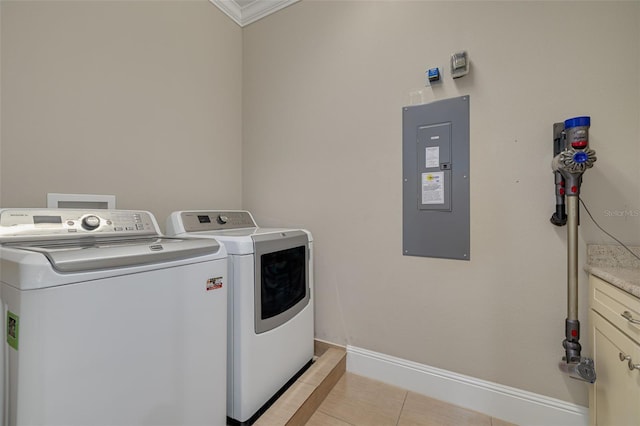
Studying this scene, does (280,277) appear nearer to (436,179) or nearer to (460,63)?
(436,179)

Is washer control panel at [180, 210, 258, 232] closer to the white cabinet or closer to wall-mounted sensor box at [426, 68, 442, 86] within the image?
wall-mounted sensor box at [426, 68, 442, 86]

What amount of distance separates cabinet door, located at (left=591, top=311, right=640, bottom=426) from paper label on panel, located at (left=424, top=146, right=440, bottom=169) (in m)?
0.99

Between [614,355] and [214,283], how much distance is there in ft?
5.11

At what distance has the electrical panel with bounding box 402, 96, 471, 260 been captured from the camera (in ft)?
5.05

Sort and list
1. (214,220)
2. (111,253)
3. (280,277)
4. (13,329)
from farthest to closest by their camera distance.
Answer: (214,220) < (280,277) < (111,253) < (13,329)

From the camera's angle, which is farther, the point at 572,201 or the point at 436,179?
the point at 436,179

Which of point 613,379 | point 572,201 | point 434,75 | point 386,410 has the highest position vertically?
point 434,75

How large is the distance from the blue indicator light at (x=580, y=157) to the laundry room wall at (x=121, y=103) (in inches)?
83.9

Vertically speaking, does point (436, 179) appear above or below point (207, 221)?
above

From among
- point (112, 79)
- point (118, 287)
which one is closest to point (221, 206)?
point (112, 79)

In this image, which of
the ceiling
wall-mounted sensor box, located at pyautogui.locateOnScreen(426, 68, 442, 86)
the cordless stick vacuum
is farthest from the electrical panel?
the ceiling

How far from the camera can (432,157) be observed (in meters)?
1.61

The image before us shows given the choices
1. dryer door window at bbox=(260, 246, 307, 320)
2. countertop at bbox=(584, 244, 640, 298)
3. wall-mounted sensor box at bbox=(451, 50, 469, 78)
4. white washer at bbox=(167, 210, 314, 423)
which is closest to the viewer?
countertop at bbox=(584, 244, 640, 298)

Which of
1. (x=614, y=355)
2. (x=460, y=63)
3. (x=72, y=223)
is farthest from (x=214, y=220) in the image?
(x=614, y=355)
